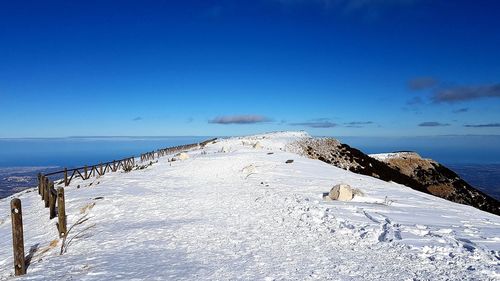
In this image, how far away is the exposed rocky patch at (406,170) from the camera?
1742 inches

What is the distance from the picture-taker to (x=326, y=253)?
8234 mm

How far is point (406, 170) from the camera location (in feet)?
172

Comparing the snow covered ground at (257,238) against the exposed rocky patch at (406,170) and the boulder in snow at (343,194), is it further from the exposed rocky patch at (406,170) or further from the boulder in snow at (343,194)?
the exposed rocky patch at (406,170)

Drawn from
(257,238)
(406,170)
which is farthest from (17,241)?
(406,170)

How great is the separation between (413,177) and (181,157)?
34.0m

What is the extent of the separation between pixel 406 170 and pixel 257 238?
4839 centimetres

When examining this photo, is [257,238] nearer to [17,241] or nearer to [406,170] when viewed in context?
[17,241]

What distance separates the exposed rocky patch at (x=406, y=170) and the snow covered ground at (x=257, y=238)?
28.5 m

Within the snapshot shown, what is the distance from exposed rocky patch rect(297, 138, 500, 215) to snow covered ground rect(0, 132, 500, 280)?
93.5 feet

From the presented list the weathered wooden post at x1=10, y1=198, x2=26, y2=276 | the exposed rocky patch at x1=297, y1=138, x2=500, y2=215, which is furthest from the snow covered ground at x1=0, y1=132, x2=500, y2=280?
the exposed rocky patch at x1=297, y1=138, x2=500, y2=215

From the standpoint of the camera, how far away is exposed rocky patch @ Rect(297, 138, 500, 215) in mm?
44250

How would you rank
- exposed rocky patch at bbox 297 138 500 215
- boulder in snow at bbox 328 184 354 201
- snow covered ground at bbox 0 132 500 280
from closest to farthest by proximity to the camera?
snow covered ground at bbox 0 132 500 280, boulder in snow at bbox 328 184 354 201, exposed rocky patch at bbox 297 138 500 215

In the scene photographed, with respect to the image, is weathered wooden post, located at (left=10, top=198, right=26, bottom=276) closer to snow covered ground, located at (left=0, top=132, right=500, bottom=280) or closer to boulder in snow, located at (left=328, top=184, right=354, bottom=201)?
snow covered ground, located at (left=0, top=132, right=500, bottom=280)

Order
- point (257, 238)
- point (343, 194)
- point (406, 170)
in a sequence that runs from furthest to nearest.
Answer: point (406, 170)
point (343, 194)
point (257, 238)
